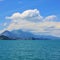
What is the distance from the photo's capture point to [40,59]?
53.4 m

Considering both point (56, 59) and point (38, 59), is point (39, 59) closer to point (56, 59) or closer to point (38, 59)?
point (38, 59)

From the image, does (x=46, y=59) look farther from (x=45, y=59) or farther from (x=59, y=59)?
(x=59, y=59)

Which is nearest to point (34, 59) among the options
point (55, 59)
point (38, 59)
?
point (38, 59)

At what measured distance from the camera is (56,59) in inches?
2082

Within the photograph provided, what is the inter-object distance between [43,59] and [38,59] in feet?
4.91

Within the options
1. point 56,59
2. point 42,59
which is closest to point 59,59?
point 56,59

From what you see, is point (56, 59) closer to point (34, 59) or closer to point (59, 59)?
point (59, 59)

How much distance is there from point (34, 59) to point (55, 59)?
5354mm

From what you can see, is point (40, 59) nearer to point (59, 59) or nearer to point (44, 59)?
point (44, 59)

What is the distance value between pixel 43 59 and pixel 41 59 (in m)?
0.53

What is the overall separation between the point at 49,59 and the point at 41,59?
2217mm

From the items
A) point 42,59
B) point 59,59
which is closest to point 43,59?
point 42,59

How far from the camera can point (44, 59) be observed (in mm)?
53781

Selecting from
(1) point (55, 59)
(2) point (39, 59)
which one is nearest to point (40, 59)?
(2) point (39, 59)
